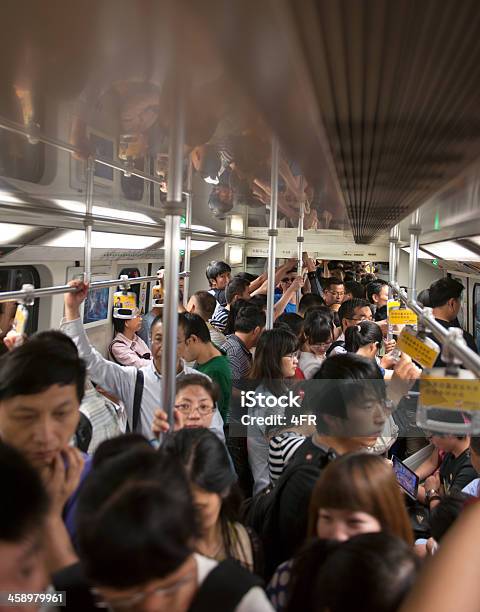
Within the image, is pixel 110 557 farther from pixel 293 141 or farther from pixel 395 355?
pixel 395 355

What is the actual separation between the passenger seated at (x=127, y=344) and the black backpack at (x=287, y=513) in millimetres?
3074

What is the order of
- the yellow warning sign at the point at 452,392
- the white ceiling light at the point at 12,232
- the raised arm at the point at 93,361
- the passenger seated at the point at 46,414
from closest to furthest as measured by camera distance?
the passenger seated at the point at 46,414, the yellow warning sign at the point at 452,392, the raised arm at the point at 93,361, the white ceiling light at the point at 12,232

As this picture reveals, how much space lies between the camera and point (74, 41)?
1068 mm

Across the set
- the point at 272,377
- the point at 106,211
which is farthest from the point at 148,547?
the point at 106,211

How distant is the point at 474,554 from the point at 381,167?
1663 millimetres

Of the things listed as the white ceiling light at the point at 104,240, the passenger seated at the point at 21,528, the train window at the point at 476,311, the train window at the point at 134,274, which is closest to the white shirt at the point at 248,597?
the passenger seated at the point at 21,528

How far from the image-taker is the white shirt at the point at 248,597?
99 centimetres

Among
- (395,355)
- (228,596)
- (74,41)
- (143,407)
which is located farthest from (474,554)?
(395,355)

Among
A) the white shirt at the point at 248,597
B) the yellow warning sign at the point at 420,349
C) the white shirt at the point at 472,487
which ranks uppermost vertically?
the yellow warning sign at the point at 420,349

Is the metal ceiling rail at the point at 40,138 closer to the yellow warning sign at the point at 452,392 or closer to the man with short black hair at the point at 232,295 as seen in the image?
the yellow warning sign at the point at 452,392

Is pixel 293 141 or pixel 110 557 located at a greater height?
pixel 293 141

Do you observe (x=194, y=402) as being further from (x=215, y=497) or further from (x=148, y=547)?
(x=148, y=547)

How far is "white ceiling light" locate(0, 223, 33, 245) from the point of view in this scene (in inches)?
132

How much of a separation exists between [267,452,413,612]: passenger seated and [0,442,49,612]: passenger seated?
0.58 m
